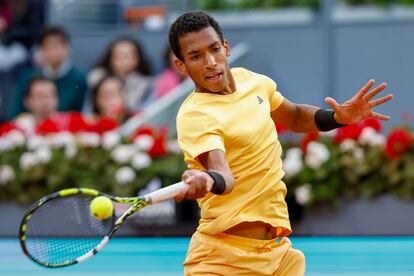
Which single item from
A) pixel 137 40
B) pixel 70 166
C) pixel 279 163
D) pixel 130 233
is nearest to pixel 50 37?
pixel 137 40

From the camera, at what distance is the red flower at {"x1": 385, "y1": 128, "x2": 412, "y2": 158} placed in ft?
31.2

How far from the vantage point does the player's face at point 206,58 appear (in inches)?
182

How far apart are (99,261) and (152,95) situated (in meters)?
3.16

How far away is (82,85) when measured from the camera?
38.8 ft

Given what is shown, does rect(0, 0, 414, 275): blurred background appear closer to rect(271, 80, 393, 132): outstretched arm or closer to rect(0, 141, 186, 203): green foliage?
rect(0, 141, 186, 203): green foliage

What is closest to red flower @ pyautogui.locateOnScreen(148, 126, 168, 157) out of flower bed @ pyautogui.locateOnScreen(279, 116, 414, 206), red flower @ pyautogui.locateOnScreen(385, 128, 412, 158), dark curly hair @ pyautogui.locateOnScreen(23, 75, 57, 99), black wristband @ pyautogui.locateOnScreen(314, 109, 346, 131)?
flower bed @ pyautogui.locateOnScreen(279, 116, 414, 206)

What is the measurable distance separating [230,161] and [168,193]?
60 cm

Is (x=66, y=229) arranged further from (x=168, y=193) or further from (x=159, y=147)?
(x=159, y=147)

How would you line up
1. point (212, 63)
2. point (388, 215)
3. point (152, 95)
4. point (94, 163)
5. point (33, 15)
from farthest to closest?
point (33, 15) < point (152, 95) < point (94, 163) < point (388, 215) < point (212, 63)

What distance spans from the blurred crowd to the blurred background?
1 cm

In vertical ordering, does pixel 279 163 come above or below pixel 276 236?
above

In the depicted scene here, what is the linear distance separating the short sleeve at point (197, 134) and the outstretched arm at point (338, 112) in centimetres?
70

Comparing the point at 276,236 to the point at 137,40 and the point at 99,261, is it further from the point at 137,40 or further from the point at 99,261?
the point at 137,40

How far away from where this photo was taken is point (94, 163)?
34.6 ft
